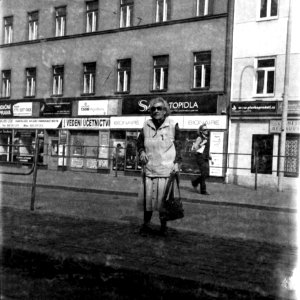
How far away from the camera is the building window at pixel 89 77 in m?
24.4

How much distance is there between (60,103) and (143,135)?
66.3ft

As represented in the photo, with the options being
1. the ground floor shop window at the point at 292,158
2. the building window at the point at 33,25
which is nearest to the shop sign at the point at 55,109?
the building window at the point at 33,25

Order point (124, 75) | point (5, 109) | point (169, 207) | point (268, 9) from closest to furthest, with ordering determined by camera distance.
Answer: point (169, 207) < point (268, 9) < point (124, 75) < point (5, 109)

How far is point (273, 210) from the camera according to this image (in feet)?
33.8

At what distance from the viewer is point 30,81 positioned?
89.0 ft

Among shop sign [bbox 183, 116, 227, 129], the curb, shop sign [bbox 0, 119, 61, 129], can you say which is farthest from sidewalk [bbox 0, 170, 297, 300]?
shop sign [bbox 0, 119, 61, 129]

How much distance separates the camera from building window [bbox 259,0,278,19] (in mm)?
18750

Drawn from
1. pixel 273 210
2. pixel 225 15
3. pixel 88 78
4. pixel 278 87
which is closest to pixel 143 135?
pixel 273 210

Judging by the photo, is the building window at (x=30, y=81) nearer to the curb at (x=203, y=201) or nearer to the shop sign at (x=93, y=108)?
the shop sign at (x=93, y=108)

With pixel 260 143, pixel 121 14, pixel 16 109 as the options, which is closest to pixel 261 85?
pixel 260 143

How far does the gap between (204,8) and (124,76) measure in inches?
207

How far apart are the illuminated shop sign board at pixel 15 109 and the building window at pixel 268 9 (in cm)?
1446

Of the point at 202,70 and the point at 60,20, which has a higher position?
the point at 60,20

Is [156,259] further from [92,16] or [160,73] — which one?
[92,16]
